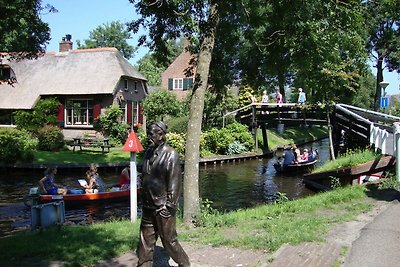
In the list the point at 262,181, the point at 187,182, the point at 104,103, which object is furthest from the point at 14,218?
the point at 104,103

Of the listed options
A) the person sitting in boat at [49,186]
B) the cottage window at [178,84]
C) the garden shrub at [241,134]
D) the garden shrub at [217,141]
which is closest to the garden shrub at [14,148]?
the person sitting in boat at [49,186]

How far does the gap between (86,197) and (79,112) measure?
61.0 ft

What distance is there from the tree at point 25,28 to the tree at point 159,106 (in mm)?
18795

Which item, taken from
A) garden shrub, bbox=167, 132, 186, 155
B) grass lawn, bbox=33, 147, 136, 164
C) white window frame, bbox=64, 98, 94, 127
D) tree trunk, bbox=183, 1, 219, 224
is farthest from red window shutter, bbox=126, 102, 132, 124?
tree trunk, bbox=183, 1, 219, 224

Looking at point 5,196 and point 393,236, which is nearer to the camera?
point 393,236

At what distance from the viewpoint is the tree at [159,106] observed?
3369 centimetres

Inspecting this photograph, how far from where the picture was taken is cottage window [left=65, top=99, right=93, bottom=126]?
3231 centimetres

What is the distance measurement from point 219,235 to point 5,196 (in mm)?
12300

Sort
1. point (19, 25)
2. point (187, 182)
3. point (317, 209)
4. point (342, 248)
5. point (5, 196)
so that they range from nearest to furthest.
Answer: point (342, 248), point (187, 182), point (317, 209), point (19, 25), point (5, 196)

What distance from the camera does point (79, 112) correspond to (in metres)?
32.6

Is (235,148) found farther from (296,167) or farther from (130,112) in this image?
(130,112)

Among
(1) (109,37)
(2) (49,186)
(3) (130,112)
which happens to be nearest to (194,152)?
(2) (49,186)

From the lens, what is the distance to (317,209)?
9359mm

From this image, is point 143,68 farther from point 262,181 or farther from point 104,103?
point 262,181
